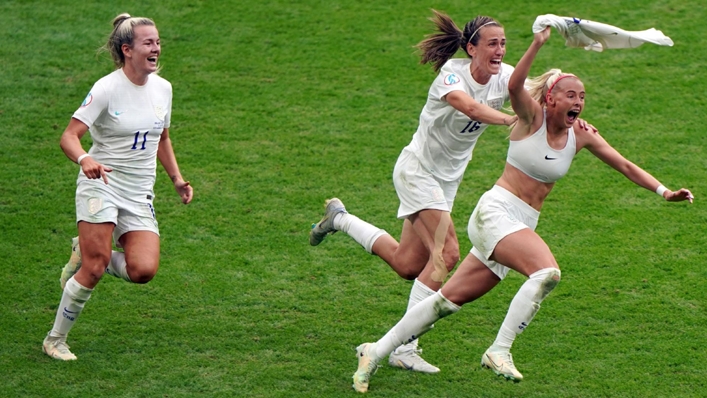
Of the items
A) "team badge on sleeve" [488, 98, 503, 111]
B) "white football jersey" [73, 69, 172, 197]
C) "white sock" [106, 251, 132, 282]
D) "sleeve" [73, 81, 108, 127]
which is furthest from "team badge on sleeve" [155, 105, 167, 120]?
"team badge on sleeve" [488, 98, 503, 111]

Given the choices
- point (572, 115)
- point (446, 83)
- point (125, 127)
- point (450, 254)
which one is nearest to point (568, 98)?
point (572, 115)

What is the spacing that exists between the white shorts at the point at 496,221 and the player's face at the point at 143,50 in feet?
7.54

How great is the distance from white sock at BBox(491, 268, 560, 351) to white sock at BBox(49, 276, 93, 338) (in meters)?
2.61

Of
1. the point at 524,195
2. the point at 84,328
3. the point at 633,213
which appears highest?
the point at 524,195

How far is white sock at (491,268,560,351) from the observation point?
5.73 meters

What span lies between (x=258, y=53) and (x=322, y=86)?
0.98 meters

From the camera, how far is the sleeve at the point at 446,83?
21.0 feet

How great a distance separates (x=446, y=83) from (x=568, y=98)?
86 cm

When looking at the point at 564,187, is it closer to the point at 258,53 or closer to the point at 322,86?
Result: the point at 322,86

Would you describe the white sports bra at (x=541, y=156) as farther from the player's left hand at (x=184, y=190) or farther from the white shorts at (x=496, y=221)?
the player's left hand at (x=184, y=190)

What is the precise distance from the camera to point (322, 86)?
35.1ft

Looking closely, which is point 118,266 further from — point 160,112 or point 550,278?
point 550,278

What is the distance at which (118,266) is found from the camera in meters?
6.61

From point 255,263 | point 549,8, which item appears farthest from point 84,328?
point 549,8
